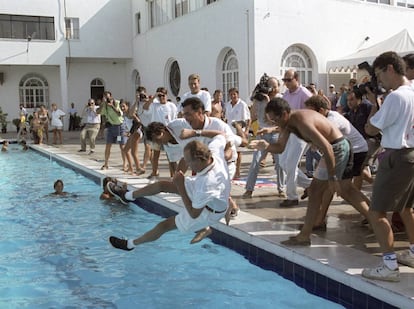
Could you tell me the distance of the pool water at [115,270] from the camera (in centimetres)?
463

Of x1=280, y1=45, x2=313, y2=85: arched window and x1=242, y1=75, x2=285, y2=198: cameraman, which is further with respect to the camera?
x1=280, y1=45, x2=313, y2=85: arched window

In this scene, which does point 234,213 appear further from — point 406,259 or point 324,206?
point 406,259

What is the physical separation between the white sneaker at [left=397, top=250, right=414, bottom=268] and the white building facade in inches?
540

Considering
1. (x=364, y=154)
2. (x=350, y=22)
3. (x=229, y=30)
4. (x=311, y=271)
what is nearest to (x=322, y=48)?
(x=350, y=22)

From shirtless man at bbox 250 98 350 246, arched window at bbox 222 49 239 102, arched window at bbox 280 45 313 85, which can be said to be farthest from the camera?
arched window at bbox 222 49 239 102

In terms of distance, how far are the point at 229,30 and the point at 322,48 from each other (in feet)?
11.5

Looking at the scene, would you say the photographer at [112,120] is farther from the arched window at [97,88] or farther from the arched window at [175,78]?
the arched window at [97,88]

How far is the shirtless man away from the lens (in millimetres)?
4512

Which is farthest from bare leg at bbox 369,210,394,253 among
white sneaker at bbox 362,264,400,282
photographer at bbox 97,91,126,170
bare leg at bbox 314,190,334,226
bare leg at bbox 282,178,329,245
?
photographer at bbox 97,91,126,170

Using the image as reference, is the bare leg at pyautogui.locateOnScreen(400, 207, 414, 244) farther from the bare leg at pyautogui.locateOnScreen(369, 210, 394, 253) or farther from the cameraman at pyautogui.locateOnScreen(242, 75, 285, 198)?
the cameraman at pyautogui.locateOnScreen(242, 75, 285, 198)

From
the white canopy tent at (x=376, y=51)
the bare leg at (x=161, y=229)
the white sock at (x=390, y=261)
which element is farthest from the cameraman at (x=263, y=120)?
the white canopy tent at (x=376, y=51)

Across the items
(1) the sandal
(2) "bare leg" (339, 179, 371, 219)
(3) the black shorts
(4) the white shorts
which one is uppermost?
(3) the black shorts

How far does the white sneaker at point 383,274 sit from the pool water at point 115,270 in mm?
534

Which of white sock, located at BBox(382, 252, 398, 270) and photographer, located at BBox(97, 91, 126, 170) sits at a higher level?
photographer, located at BBox(97, 91, 126, 170)
